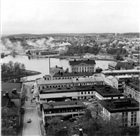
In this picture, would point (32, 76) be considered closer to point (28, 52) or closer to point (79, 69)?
point (79, 69)

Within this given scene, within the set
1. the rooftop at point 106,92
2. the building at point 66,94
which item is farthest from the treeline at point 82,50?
the rooftop at point 106,92

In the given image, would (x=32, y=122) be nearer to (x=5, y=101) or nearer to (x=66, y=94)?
(x=5, y=101)

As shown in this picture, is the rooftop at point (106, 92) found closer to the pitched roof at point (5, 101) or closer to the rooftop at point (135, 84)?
the rooftop at point (135, 84)

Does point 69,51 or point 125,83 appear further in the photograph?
point 69,51

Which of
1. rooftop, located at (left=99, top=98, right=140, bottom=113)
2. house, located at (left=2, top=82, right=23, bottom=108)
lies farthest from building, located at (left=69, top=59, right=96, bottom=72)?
rooftop, located at (left=99, top=98, right=140, bottom=113)

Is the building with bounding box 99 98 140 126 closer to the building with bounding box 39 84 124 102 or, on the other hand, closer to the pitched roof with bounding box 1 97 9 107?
the building with bounding box 39 84 124 102

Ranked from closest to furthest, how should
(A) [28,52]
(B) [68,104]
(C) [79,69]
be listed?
(B) [68,104]
(C) [79,69]
(A) [28,52]

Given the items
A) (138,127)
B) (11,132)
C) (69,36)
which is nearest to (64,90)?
(138,127)
